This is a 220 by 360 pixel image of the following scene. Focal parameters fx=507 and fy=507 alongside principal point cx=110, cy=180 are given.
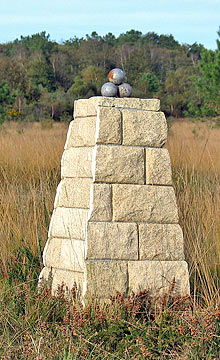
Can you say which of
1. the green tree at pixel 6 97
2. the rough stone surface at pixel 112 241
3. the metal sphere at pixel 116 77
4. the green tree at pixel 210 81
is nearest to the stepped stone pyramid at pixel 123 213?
the rough stone surface at pixel 112 241

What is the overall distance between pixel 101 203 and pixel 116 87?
962mm

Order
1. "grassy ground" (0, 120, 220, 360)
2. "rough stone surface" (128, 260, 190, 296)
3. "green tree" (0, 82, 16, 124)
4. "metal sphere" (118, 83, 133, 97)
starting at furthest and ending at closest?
"green tree" (0, 82, 16, 124) → "metal sphere" (118, 83, 133, 97) → "rough stone surface" (128, 260, 190, 296) → "grassy ground" (0, 120, 220, 360)

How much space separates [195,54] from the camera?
42750mm

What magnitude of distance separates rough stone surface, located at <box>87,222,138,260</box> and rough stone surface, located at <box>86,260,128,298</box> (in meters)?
0.05

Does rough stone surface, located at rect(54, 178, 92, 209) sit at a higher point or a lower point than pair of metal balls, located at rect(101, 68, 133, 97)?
lower

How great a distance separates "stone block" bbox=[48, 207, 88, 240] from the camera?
3.72m

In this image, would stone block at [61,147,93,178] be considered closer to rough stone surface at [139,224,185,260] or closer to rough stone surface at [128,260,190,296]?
rough stone surface at [139,224,185,260]

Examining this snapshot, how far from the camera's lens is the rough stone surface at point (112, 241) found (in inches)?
135

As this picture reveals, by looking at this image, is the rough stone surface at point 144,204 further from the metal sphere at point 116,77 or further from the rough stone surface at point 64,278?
the metal sphere at point 116,77

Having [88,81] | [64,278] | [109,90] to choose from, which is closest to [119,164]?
[109,90]

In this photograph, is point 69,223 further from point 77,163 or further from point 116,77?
point 116,77

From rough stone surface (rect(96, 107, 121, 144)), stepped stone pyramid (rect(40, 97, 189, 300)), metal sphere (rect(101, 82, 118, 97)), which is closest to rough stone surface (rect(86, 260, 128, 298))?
stepped stone pyramid (rect(40, 97, 189, 300))

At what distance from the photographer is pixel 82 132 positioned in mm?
3920

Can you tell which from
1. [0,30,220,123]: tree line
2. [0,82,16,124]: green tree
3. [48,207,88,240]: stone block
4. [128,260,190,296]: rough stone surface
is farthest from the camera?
[0,82,16,124]: green tree
